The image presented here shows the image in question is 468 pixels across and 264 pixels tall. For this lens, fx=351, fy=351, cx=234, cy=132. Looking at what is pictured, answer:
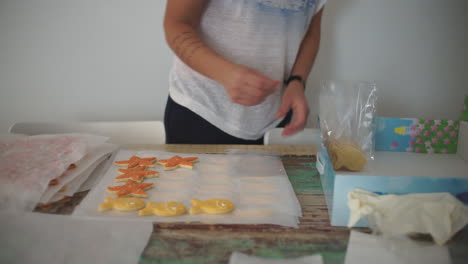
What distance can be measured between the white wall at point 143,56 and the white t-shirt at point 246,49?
1.88 ft

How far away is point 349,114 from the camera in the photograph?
0.85m

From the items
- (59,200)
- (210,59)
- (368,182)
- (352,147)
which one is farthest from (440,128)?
(59,200)

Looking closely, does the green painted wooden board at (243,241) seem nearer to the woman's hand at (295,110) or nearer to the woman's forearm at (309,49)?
the woman's hand at (295,110)

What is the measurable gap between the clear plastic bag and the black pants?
385mm

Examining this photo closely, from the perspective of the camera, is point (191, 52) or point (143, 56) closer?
point (191, 52)

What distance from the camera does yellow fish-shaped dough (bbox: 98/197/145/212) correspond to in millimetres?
654

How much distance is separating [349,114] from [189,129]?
20.0 inches

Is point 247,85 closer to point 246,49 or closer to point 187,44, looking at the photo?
point 187,44

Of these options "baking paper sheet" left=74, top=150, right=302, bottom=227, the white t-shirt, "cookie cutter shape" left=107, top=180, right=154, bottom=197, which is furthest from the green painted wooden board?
the white t-shirt

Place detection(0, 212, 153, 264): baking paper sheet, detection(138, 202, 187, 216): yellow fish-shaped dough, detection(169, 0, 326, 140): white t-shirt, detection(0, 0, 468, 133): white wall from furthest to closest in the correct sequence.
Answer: detection(0, 0, 468, 133): white wall → detection(169, 0, 326, 140): white t-shirt → detection(138, 202, 187, 216): yellow fish-shaped dough → detection(0, 212, 153, 264): baking paper sheet

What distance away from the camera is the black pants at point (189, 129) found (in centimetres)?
112

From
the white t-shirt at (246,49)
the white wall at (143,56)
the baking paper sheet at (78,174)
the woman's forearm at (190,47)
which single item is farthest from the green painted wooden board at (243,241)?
the white wall at (143,56)

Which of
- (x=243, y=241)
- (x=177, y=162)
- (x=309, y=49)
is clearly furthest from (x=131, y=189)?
(x=309, y=49)

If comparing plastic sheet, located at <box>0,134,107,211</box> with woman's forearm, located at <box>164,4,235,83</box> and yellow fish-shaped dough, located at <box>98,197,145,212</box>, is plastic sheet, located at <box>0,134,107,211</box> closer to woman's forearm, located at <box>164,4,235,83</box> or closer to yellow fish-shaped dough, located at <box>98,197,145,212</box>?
yellow fish-shaped dough, located at <box>98,197,145,212</box>
